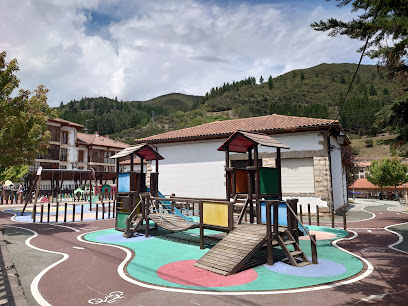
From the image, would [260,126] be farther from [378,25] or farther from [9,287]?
[9,287]

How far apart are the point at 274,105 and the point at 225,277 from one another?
397 feet

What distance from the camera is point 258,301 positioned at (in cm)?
546

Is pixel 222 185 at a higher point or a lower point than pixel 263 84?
lower

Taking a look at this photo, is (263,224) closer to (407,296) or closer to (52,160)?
(407,296)

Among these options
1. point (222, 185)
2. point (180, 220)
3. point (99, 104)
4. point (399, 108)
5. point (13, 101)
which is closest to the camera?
point (399, 108)

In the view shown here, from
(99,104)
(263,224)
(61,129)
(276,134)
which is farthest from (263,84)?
(263,224)

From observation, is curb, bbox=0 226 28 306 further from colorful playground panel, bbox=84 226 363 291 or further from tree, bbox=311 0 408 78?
tree, bbox=311 0 408 78

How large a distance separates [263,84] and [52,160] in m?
137

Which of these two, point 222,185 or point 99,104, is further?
point 99,104

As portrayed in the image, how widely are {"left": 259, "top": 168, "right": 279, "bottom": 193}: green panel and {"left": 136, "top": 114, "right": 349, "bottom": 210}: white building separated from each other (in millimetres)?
7213

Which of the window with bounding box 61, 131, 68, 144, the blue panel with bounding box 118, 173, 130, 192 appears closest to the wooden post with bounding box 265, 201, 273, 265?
the blue panel with bounding box 118, 173, 130, 192

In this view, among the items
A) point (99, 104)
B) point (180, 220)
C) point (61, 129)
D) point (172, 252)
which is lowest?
point (172, 252)

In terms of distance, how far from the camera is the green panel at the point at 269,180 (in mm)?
9465

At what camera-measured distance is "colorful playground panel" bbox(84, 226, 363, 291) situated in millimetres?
6426
